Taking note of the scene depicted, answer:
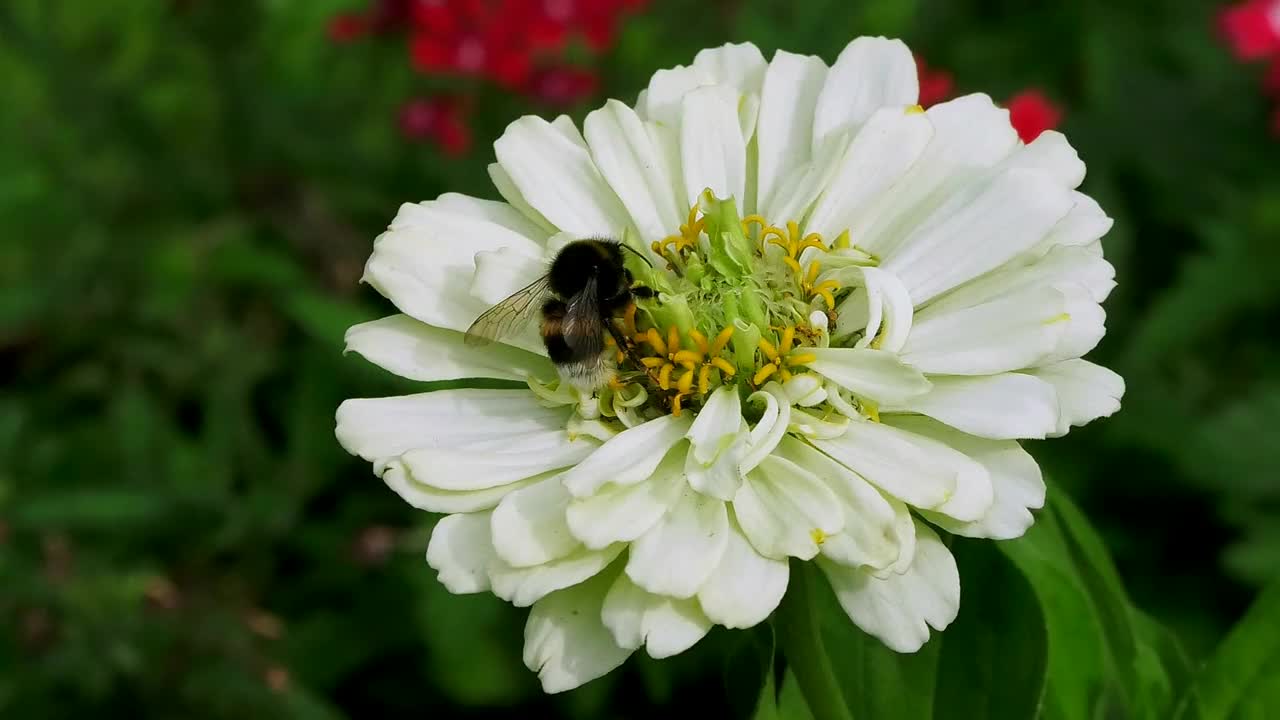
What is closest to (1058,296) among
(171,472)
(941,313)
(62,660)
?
(941,313)

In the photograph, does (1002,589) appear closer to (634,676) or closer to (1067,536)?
(1067,536)

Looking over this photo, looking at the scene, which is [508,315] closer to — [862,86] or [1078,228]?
[862,86]

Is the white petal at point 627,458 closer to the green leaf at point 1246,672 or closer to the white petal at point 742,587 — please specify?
the white petal at point 742,587

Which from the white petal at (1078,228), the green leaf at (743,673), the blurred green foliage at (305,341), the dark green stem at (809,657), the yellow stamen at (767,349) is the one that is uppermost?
the white petal at (1078,228)

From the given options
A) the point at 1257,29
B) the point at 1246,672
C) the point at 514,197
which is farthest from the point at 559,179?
the point at 1257,29

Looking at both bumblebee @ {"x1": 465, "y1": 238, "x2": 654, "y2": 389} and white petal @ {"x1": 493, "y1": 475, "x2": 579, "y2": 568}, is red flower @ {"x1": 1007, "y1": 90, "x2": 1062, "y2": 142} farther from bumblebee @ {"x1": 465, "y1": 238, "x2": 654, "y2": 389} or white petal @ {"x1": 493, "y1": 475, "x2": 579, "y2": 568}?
white petal @ {"x1": 493, "y1": 475, "x2": 579, "y2": 568}

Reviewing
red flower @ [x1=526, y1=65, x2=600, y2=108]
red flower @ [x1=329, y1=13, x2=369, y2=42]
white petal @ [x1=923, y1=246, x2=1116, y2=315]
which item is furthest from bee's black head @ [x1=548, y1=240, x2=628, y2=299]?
red flower @ [x1=329, y1=13, x2=369, y2=42]

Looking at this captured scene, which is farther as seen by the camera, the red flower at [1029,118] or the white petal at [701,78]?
the red flower at [1029,118]

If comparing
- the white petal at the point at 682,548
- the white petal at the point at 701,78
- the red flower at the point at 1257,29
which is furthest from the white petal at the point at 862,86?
the red flower at the point at 1257,29
